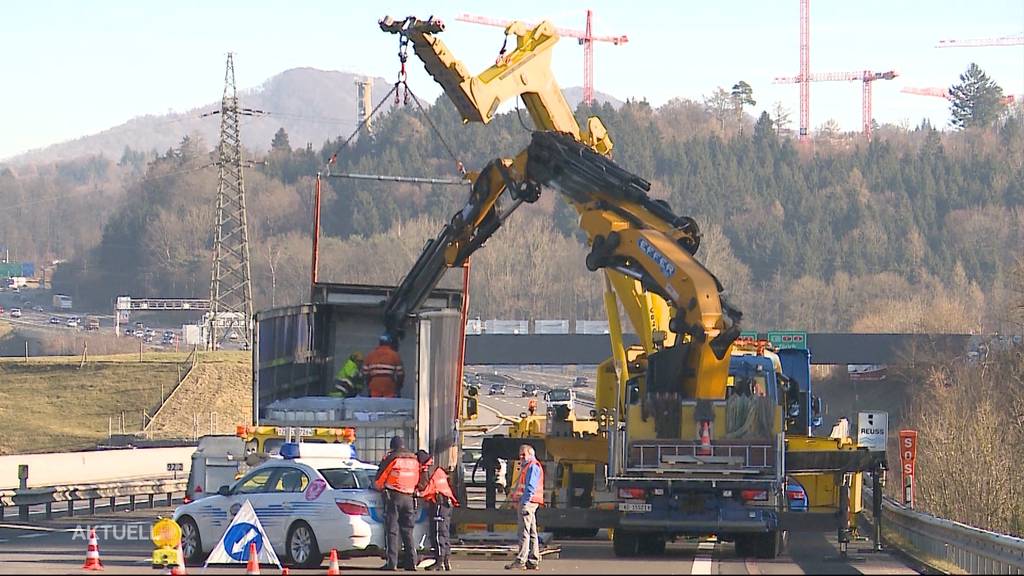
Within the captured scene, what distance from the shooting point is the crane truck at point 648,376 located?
23547 mm

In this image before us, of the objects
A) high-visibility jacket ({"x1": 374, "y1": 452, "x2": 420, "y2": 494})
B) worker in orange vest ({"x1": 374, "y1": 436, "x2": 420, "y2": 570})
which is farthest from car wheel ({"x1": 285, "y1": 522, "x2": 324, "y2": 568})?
high-visibility jacket ({"x1": 374, "y1": 452, "x2": 420, "y2": 494})

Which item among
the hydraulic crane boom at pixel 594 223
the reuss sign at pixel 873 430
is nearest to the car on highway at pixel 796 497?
the hydraulic crane boom at pixel 594 223

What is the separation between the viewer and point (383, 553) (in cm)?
2238

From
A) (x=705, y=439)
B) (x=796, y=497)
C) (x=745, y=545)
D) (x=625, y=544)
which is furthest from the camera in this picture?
(x=796, y=497)

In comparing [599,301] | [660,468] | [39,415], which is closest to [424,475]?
[660,468]

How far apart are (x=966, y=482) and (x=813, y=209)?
142 metres

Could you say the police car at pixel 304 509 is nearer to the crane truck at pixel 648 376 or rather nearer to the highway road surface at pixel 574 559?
the highway road surface at pixel 574 559

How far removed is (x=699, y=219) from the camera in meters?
174

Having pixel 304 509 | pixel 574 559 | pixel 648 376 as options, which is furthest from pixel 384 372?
pixel 304 509

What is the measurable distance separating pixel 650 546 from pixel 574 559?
127cm

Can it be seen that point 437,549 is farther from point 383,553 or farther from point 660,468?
point 660,468

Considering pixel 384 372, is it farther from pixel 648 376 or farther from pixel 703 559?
A: pixel 703 559

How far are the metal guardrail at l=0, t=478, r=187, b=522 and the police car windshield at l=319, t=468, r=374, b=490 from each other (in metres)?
13.7

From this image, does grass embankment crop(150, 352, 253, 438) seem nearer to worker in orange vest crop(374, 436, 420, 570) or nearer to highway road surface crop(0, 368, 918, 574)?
highway road surface crop(0, 368, 918, 574)
